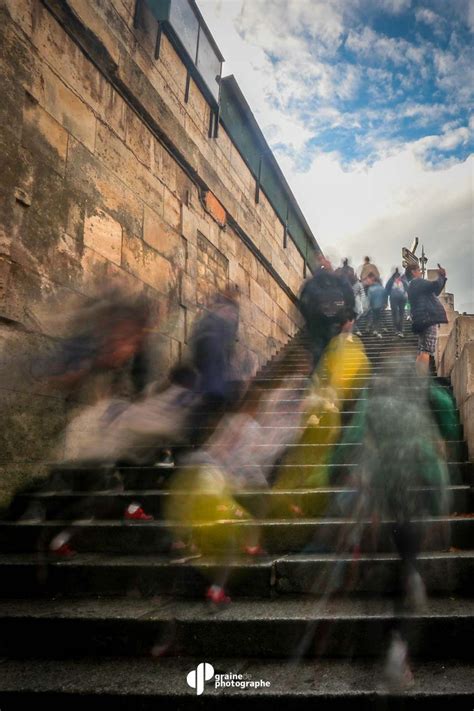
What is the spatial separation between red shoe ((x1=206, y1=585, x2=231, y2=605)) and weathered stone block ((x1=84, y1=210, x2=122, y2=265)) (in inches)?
125

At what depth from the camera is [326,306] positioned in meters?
5.61

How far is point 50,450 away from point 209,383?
7.71 feet

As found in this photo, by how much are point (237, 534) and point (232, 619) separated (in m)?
0.75

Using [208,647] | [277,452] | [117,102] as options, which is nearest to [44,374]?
[277,452]

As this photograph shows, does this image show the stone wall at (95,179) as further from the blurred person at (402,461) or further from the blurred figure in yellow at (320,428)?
the blurred person at (402,461)

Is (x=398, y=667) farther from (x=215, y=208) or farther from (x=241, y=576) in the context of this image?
(x=215, y=208)

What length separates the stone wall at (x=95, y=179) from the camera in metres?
3.65

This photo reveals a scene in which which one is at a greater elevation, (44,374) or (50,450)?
(44,374)

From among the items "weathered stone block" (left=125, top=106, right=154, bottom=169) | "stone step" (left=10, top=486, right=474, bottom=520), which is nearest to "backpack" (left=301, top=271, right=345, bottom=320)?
"weathered stone block" (left=125, top=106, right=154, bottom=169)

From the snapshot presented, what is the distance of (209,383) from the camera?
233 inches

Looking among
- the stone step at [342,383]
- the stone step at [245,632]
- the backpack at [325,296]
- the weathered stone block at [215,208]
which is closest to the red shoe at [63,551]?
the stone step at [245,632]

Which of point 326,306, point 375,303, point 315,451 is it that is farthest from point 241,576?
point 375,303

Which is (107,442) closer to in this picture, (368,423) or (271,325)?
(368,423)

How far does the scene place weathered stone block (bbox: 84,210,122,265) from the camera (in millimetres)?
4566
